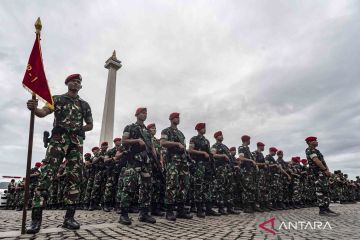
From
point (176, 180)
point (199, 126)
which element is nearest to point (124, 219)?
point (176, 180)

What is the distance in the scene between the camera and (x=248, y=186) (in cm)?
873

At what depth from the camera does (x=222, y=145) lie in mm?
8109

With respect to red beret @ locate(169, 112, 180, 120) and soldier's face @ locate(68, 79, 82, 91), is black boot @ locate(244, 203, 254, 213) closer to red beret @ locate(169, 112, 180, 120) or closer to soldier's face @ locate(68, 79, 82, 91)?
red beret @ locate(169, 112, 180, 120)

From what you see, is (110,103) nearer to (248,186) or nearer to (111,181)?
(111,181)

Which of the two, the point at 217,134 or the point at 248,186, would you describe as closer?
the point at 217,134

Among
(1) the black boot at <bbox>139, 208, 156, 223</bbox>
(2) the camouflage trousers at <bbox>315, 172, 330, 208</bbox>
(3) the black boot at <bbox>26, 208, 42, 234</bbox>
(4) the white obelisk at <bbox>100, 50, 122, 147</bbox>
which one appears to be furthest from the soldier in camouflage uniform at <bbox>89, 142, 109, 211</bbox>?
(4) the white obelisk at <bbox>100, 50, 122, 147</bbox>

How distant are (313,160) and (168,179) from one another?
14.2 feet

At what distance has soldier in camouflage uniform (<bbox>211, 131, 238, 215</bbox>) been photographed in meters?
7.38

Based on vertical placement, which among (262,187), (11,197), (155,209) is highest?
(262,187)

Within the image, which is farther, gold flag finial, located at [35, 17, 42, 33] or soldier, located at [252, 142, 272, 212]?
soldier, located at [252, 142, 272, 212]

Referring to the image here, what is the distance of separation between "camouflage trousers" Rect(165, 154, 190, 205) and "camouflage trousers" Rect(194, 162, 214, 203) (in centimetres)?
71

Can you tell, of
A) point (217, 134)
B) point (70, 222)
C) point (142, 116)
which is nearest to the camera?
point (70, 222)

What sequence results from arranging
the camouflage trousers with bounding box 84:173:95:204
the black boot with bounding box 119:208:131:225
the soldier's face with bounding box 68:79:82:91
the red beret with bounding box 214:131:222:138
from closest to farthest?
the soldier's face with bounding box 68:79:82:91, the black boot with bounding box 119:208:131:225, the red beret with bounding box 214:131:222:138, the camouflage trousers with bounding box 84:173:95:204

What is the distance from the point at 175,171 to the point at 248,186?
12.5 ft
